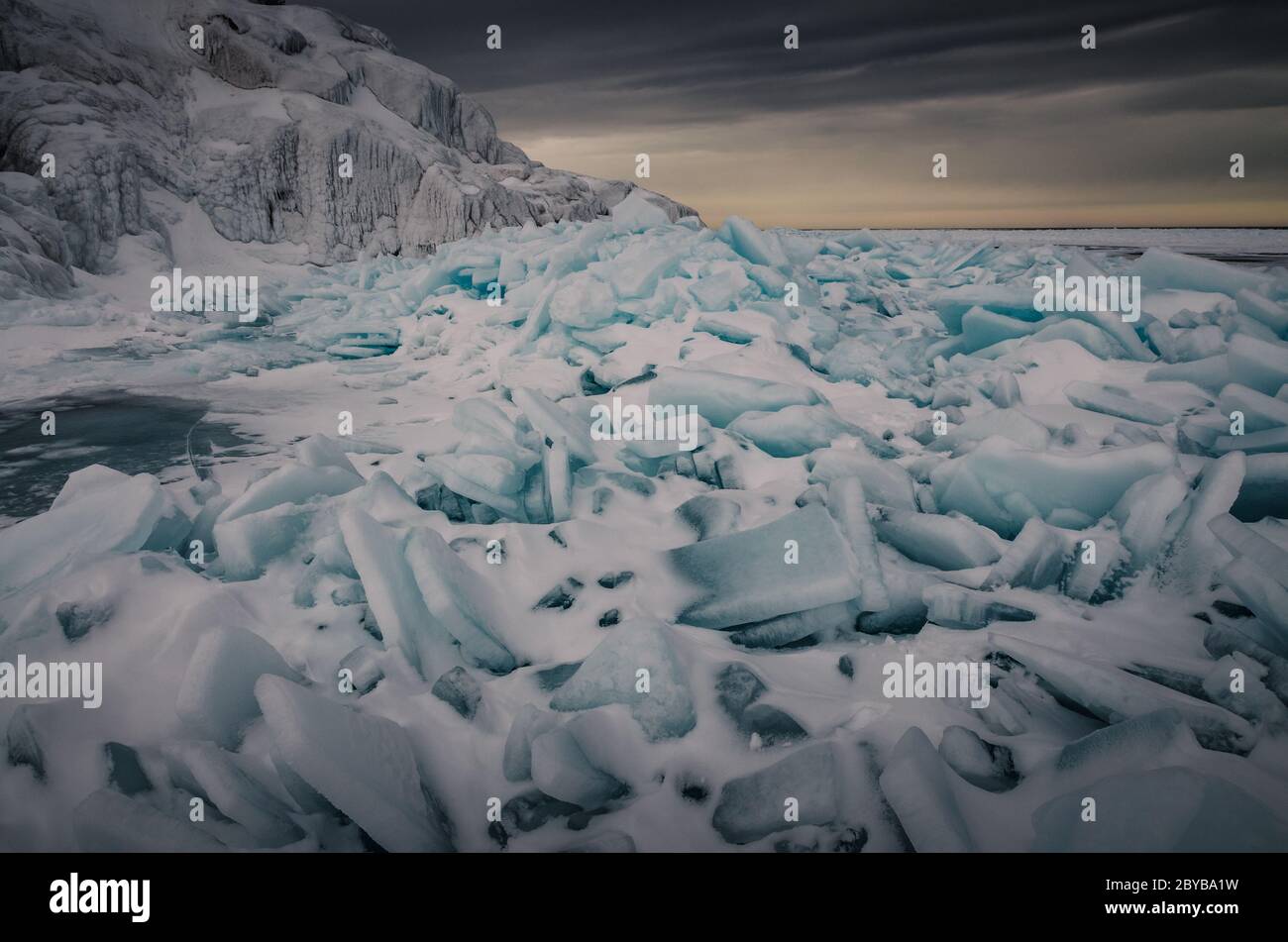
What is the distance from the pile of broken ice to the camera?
1161 mm

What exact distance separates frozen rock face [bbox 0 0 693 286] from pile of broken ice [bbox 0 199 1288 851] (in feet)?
29.9

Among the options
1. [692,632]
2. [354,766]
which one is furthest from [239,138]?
[354,766]

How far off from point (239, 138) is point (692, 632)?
15315mm

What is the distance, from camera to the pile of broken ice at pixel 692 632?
1.16 m

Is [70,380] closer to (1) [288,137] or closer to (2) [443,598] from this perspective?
(2) [443,598]

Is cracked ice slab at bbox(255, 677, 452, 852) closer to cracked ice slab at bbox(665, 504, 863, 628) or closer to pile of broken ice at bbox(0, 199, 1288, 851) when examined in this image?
pile of broken ice at bbox(0, 199, 1288, 851)

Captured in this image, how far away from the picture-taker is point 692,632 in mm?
1644

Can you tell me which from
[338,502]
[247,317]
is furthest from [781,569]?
[247,317]

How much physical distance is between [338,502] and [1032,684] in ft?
5.95

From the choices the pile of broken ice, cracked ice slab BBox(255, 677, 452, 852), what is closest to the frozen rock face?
the pile of broken ice

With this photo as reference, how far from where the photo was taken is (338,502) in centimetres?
207

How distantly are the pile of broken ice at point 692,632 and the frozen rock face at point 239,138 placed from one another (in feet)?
29.9

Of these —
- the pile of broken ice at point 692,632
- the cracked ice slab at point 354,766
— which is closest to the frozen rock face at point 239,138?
the pile of broken ice at point 692,632

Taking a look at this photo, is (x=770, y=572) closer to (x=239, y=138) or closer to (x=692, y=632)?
(x=692, y=632)
